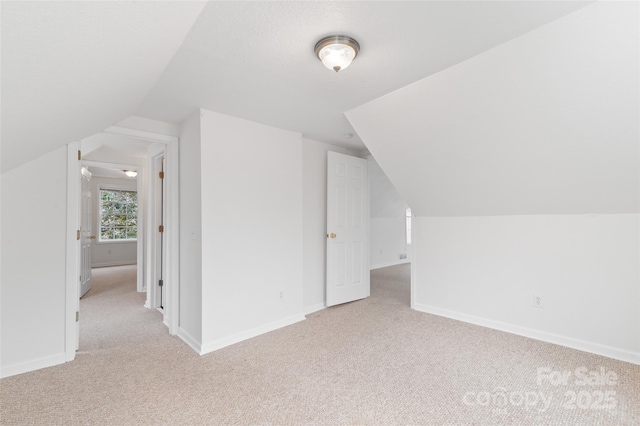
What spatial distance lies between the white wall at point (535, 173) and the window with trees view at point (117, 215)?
25.6ft

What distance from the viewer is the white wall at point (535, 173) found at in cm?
191

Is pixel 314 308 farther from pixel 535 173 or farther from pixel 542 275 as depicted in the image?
pixel 535 173

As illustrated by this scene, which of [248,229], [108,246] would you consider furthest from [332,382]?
[108,246]

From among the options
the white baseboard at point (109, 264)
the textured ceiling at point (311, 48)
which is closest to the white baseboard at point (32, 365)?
the textured ceiling at point (311, 48)

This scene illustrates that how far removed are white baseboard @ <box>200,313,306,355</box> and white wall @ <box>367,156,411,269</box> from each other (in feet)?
11.7

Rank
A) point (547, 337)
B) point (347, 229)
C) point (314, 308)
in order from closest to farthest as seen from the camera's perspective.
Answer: point (547, 337)
point (314, 308)
point (347, 229)

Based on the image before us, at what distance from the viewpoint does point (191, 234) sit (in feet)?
9.77

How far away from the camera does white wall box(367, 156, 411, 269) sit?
6.57 meters

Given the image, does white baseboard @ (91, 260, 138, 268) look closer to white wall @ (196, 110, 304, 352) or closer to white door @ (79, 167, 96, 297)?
white door @ (79, 167, 96, 297)

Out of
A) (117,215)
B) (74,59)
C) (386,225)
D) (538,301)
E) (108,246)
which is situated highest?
(74,59)

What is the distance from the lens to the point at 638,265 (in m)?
2.49

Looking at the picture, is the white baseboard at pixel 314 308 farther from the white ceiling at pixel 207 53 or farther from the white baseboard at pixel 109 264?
the white baseboard at pixel 109 264

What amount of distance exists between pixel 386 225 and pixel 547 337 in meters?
4.55

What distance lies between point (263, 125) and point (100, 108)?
1.51m
